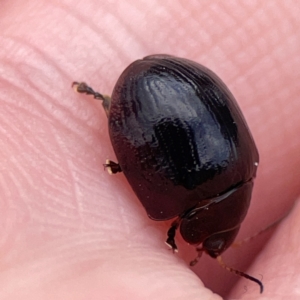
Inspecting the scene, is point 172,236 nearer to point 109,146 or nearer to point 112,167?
point 112,167

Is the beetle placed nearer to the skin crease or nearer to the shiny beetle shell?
the shiny beetle shell

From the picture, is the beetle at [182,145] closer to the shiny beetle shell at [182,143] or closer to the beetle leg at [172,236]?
the shiny beetle shell at [182,143]

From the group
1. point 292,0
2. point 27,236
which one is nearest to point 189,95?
point 27,236

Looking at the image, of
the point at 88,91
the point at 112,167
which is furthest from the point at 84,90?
the point at 112,167

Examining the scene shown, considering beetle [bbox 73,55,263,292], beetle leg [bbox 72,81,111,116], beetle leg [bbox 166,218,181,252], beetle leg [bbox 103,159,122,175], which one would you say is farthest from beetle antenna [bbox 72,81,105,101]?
beetle leg [bbox 166,218,181,252]

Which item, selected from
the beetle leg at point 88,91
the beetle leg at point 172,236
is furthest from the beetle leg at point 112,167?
the beetle leg at point 172,236

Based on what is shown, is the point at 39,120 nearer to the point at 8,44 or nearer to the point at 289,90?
the point at 8,44
